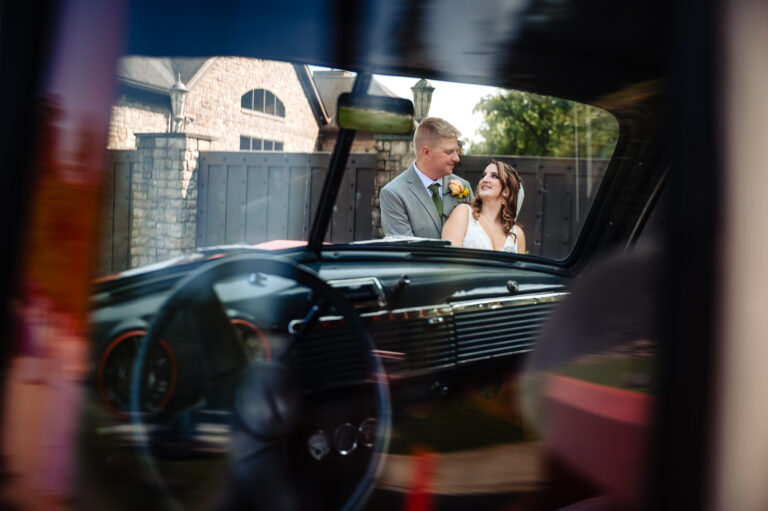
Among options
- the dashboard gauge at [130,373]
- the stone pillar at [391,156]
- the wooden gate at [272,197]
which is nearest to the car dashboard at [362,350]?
the dashboard gauge at [130,373]

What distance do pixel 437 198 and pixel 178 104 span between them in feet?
2.88

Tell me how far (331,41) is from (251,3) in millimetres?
244

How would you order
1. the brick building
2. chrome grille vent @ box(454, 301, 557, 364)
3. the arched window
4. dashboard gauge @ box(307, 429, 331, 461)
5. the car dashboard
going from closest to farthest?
the brick building
the car dashboard
the arched window
dashboard gauge @ box(307, 429, 331, 461)
chrome grille vent @ box(454, 301, 557, 364)

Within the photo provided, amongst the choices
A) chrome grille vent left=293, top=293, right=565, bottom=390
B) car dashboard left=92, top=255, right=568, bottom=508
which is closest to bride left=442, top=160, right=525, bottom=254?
car dashboard left=92, top=255, right=568, bottom=508

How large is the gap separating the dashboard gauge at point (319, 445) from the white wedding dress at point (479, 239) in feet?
2.51

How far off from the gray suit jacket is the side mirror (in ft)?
0.60

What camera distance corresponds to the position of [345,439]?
1806 millimetres

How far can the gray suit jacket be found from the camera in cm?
196

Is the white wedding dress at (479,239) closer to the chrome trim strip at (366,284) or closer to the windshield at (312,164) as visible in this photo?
the windshield at (312,164)

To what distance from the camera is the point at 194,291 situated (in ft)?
4.89

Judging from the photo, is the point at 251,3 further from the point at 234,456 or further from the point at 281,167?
the point at 234,456

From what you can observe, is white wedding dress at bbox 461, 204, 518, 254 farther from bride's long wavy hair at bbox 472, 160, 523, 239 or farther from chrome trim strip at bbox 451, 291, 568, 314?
chrome trim strip at bbox 451, 291, 568, 314

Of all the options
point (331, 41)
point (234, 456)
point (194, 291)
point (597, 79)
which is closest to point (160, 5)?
point (331, 41)

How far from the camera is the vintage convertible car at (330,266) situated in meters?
1.12
